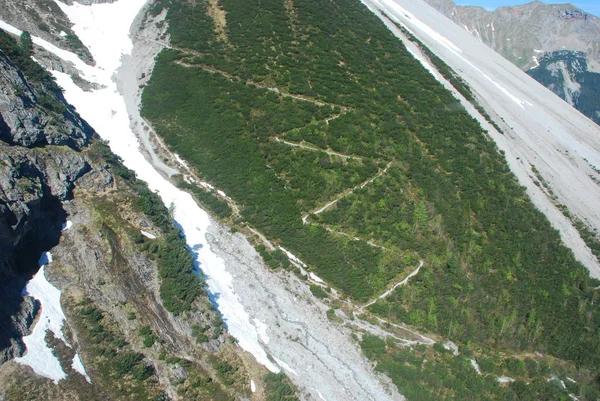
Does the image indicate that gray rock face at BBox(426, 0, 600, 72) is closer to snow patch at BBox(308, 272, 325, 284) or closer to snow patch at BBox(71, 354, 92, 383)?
snow patch at BBox(308, 272, 325, 284)

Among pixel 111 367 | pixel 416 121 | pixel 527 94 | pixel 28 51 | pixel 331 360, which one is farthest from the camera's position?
pixel 527 94

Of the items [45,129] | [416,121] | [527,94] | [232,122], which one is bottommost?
[45,129]

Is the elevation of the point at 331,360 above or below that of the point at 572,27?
below

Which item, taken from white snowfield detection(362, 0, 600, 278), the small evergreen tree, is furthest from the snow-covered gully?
white snowfield detection(362, 0, 600, 278)

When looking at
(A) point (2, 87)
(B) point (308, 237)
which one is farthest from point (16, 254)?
(B) point (308, 237)

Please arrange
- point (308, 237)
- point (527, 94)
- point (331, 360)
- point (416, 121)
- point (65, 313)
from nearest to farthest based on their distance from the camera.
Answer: point (65, 313) < point (331, 360) < point (308, 237) < point (416, 121) < point (527, 94)

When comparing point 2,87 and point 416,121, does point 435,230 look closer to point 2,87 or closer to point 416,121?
point 416,121

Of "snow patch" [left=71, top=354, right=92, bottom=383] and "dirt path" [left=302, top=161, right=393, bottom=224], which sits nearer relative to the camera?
"snow patch" [left=71, top=354, right=92, bottom=383]
